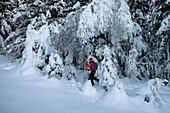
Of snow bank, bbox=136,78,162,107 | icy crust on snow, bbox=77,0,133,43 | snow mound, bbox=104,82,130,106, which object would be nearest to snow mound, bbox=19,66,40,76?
icy crust on snow, bbox=77,0,133,43

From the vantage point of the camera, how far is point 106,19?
5160 mm

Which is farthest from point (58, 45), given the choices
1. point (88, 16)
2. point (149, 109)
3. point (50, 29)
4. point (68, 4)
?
point (149, 109)

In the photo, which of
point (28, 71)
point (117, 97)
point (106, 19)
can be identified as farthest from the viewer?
point (28, 71)

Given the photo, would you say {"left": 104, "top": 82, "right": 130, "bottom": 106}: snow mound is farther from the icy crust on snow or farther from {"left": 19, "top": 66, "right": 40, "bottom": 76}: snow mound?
{"left": 19, "top": 66, "right": 40, "bottom": 76}: snow mound

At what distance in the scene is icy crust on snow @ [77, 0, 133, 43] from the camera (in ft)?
16.5

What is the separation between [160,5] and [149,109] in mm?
4620

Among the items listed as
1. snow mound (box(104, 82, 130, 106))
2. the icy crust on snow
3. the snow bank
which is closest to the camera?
the snow bank

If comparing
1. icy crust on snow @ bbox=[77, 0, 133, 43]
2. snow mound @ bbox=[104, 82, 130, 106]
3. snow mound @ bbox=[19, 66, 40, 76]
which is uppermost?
icy crust on snow @ bbox=[77, 0, 133, 43]

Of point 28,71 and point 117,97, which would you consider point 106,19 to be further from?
point 28,71

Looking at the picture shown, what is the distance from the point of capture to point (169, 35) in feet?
16.3

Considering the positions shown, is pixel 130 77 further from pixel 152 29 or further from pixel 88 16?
pixel 88 16

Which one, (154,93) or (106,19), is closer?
(154,93)

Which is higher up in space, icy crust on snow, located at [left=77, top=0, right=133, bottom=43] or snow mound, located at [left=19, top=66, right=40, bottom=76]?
icy crust on snow, located at [left=77, top=0, right=133, bottom=43]

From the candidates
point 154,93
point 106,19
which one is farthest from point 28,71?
point 154,93
